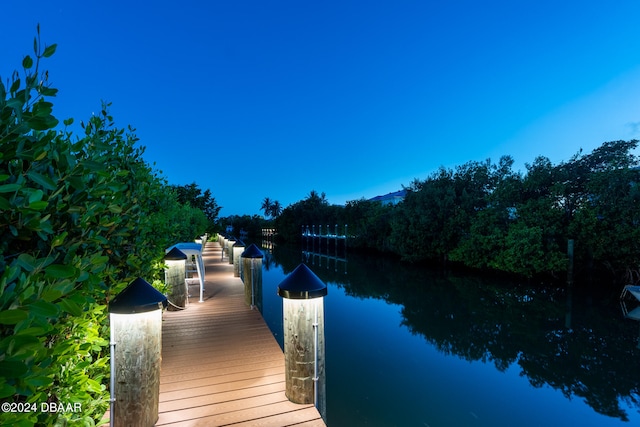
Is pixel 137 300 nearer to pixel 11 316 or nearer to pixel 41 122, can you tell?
pixel 41 122

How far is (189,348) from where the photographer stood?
4.67 metres

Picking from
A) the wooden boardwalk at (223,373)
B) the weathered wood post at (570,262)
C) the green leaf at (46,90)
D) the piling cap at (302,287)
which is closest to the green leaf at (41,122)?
the green leaf at (46,90)

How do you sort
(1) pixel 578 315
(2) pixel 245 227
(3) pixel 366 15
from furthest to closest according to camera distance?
(2) pixel 245 227 → (3) pixel 366 15 → (1) pixel 578 315

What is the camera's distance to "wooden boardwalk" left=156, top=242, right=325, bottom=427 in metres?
3.09

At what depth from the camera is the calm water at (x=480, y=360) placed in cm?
510

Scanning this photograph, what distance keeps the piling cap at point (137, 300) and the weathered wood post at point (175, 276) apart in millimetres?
3603

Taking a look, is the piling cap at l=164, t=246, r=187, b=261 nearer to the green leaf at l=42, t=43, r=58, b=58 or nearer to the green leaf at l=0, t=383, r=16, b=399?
the green leaf at l=42, t=43, r=58, b=58

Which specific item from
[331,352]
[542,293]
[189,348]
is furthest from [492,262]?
[189,348]

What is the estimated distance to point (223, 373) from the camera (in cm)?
394

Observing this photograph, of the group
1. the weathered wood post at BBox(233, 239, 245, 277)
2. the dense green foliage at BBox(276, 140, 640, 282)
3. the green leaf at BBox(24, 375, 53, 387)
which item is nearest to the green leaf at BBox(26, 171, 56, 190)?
the green leaf at BBox(24, 375, 53, 387)

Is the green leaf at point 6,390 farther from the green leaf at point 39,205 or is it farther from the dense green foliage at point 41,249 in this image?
the green leaf at point 39,205

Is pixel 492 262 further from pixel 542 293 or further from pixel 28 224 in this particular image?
pixel 28 224

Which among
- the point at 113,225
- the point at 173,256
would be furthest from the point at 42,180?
the point at 173,256

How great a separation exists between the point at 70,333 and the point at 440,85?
32.7 metres
